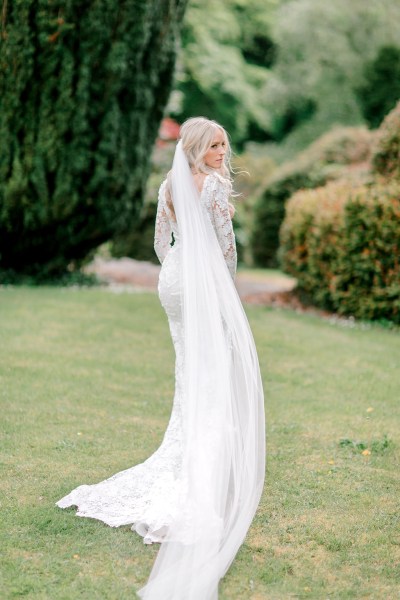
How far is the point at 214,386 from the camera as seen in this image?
4.05 metres

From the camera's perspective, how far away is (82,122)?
10.3 meters

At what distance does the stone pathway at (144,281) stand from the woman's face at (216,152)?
7.45 m

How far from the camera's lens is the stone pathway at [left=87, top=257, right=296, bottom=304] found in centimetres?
1198

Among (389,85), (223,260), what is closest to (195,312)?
(223,260)

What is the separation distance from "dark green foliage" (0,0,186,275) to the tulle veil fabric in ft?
21.2

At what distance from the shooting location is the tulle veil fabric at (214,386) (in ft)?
12.6

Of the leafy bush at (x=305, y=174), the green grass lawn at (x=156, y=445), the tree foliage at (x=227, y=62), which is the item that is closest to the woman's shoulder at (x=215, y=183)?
the green grass lawn at (x=156, y=445)

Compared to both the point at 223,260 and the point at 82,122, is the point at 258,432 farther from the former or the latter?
the point at 82,122

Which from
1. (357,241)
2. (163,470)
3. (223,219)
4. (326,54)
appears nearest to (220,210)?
(223,219)

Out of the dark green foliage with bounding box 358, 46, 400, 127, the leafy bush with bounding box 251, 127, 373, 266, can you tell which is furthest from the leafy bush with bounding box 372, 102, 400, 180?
the dark green foliage with bounding box 358, 46, 400, 127

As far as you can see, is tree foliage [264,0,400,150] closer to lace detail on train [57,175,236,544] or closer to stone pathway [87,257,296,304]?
stone pathway [87,257,296,304]

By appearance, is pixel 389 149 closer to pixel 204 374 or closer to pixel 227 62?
pixel 204 374

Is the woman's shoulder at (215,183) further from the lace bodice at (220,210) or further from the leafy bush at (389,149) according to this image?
the leafy bush at (389,149)

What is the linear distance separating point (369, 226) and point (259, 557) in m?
6.36
